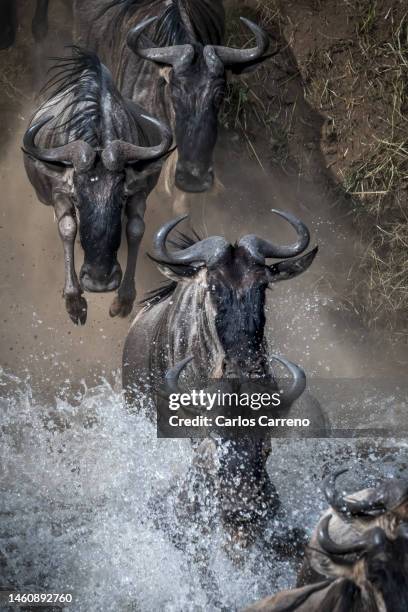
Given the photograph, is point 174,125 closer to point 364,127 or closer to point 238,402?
point 364,127

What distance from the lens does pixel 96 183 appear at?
7324 mm

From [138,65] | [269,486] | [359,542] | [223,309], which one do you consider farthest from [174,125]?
[359,542]

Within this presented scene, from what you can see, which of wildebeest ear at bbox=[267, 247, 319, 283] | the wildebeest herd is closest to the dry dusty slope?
the wildebeest herd

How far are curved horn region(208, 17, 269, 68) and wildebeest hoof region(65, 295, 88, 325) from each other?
1995mm

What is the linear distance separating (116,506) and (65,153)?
2.22 meters

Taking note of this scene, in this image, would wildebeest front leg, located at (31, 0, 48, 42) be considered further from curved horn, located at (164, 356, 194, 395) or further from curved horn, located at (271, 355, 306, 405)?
curved horn, located at (271, 355, 306, 405)

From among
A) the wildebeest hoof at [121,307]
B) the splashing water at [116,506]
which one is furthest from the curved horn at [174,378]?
the wildebeest hoof at [121,307]

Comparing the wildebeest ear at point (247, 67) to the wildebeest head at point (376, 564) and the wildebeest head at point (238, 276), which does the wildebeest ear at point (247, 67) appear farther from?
the wildebeest head at point (376, 564)

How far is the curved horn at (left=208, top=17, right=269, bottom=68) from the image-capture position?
828 centimetres

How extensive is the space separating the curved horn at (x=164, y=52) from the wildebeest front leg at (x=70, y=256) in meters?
1.39

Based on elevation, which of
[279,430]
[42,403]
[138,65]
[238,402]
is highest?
[138,65]

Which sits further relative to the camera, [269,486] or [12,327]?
[12,327]

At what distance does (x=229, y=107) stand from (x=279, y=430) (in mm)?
3579

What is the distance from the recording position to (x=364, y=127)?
358 inches
